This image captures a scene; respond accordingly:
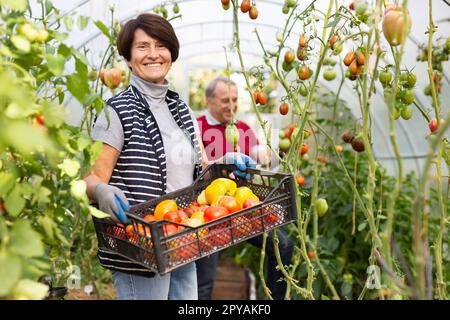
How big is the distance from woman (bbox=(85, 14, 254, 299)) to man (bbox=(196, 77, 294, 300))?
840mm

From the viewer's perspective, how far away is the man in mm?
2990

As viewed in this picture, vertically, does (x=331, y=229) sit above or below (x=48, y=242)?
above

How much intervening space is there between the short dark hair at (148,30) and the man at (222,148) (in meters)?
0.84

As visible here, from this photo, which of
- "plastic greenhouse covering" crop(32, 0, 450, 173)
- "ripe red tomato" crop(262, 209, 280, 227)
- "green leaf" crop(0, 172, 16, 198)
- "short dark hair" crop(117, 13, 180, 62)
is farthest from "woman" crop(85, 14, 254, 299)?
"plastic greenhouse covering" crop(32, 0, 450, 173)

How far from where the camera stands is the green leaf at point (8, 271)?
2.75 ft

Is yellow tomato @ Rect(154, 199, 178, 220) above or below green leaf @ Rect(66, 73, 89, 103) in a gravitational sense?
below

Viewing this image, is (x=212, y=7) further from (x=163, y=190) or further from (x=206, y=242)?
(x=206, y=242)

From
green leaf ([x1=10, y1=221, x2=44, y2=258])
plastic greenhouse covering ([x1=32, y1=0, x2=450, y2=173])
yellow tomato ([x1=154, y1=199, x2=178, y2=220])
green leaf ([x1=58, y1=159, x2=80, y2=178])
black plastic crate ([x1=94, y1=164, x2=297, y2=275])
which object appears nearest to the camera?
green leaf ([x1=10, y1=221, x2=44, y2=258])

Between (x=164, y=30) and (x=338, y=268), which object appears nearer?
(x=164, y=30)

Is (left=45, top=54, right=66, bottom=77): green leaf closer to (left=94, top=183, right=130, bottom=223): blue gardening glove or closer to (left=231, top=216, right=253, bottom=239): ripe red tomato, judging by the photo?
(left=94, top=183, right=130, bottom=223): blue gardening glove

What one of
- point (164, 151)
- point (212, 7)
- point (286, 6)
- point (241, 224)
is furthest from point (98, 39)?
point (241, 224)

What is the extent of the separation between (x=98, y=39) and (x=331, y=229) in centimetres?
251

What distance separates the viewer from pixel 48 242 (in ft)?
4.47
